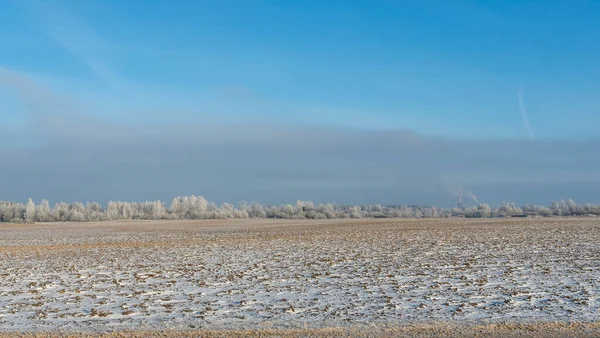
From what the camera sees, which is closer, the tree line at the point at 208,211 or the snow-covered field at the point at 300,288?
the snow-covered field at the point at 300,288

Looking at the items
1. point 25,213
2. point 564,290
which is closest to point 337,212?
point 25,213

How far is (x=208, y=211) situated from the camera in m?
102

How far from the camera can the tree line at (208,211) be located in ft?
308

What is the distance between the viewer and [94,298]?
585 inches

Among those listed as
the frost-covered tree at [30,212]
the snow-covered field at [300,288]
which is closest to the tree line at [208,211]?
the frost-covered tree at [30,212]

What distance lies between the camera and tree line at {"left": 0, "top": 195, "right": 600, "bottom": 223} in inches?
3698

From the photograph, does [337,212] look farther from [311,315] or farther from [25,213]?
[311,315]

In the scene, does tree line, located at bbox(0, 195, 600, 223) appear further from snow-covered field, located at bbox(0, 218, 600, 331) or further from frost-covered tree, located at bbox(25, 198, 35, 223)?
snow-covered field, located at bbox(0, 218, 600, 331)

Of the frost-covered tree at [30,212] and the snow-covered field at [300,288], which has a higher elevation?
the frost-covered tree at [30,212]

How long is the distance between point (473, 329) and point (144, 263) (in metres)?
15.1

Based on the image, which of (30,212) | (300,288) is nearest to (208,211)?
(30,212)

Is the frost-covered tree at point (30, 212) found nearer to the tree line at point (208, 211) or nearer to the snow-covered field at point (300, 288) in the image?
the tree line at point (208, 211)

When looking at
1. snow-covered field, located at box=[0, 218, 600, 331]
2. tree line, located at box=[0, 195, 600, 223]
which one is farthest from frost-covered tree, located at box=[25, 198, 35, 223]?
snow-covered field, located at box=[0, 218, 600, 331]

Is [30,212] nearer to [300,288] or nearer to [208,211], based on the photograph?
[208,211]
